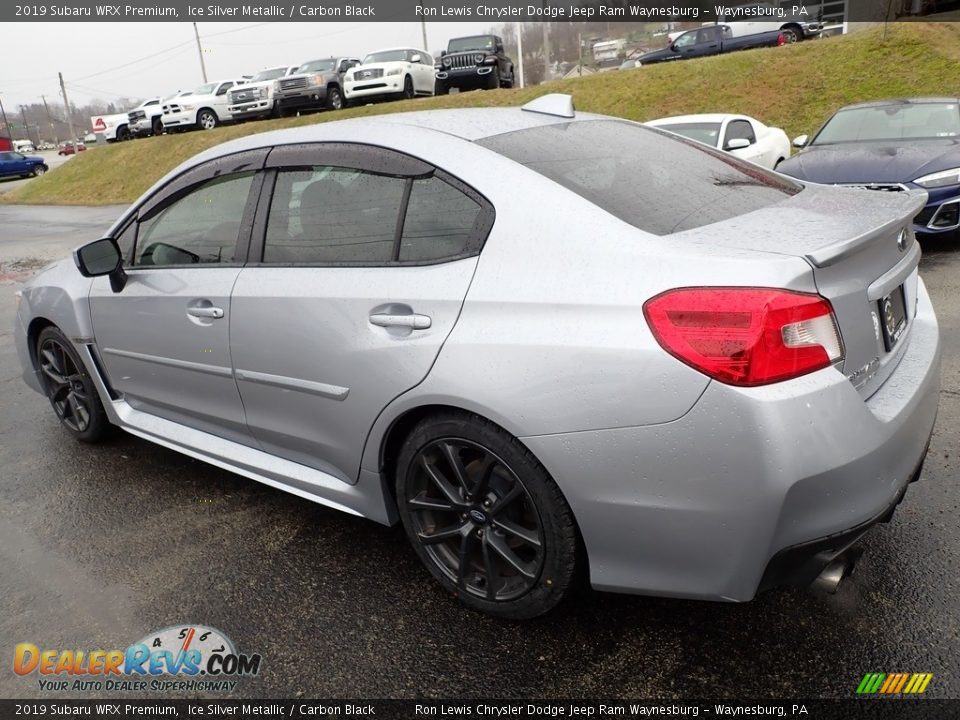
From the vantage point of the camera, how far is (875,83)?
16.4 m

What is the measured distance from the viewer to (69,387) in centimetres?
405

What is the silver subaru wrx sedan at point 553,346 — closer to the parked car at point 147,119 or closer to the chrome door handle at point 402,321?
the chrome door handle at point 402,321

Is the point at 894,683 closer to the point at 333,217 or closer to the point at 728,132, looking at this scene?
the point at 333,217

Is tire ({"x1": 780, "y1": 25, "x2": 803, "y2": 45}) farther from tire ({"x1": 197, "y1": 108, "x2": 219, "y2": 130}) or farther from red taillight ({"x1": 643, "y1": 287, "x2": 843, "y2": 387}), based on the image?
red taillight ({"x1": 643, "y1": 287, "x2": 843, "y2": 387})

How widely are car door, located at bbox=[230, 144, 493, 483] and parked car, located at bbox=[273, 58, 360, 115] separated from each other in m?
21.7

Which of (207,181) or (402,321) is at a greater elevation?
(207,181)

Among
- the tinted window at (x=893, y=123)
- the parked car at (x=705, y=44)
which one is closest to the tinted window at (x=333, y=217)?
the tinted window at (x=893, y=123)

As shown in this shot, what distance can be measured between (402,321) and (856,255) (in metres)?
1.33

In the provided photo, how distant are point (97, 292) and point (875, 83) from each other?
17858mm

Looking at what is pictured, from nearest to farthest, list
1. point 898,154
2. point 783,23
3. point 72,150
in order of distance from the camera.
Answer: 1. point 898,154
2. point 783,23
3. point 72,150

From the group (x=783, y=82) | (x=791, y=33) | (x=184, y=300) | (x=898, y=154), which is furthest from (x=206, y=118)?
(x=184, y=300)

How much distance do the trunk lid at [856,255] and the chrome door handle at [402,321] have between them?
0.83 metres

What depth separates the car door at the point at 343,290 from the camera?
2.28m

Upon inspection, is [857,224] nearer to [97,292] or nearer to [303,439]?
[303,439]
